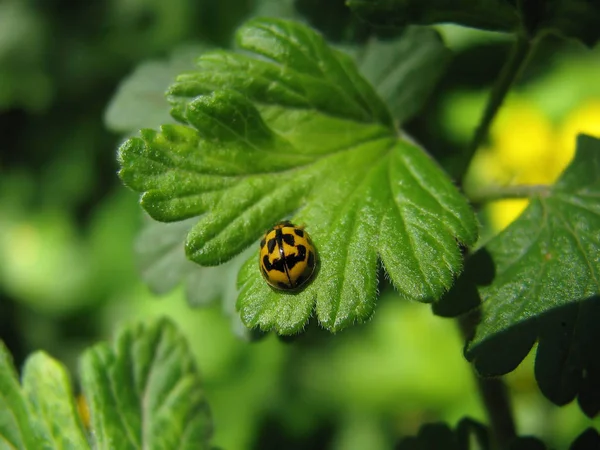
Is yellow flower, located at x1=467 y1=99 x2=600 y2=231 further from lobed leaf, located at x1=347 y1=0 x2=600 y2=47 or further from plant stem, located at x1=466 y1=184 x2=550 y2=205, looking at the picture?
lobed leaf, located at x1=347 y1=0 x2=600 y2=47

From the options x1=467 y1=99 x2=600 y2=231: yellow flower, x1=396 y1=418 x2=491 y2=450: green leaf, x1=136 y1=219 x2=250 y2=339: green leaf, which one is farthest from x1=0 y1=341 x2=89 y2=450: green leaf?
x1=467 y1=99 x2=600 y2=231: yellow flower

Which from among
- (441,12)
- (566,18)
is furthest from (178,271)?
(566,18)

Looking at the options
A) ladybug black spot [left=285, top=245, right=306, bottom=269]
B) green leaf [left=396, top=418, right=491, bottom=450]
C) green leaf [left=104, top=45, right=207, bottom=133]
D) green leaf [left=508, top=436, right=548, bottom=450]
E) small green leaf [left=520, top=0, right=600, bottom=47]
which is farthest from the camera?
green leaf [left=104, top=45, right=207, bottom=133]

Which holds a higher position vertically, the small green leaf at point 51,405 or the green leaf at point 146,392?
the small green leaf at point 51,405

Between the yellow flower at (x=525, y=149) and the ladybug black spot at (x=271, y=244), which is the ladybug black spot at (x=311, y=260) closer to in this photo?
the ladybug black spot at (x=271, y=244)

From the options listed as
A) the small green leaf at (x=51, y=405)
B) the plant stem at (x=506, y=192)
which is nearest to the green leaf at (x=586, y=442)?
the plant stem at (x=506, y=192)

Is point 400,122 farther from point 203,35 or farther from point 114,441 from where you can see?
point 203,35

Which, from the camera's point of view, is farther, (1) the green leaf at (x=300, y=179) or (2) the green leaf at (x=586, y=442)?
(2) the green leaf at (x=586, y=442)
